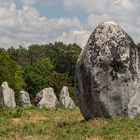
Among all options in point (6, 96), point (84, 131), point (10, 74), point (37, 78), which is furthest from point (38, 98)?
point (37, 78)

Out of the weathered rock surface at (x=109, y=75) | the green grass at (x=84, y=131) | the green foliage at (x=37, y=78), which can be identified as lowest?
the green grass at (x=84, y=131)

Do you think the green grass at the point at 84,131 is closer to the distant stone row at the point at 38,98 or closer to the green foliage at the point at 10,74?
the distant stone row at the point at 38,98

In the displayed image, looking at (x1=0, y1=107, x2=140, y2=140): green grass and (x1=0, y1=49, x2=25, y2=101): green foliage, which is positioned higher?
(x1=0, y1=49, x2=25, y2=101): green foliage

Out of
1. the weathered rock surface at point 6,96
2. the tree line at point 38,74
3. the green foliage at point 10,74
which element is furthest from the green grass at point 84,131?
the green foliage at point 10,74

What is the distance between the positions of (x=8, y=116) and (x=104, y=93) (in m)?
6.29

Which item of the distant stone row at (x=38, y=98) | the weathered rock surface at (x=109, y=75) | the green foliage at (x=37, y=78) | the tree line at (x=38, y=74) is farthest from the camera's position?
the green foliage at (x=37, y=78)

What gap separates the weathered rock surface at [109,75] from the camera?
18.5 m

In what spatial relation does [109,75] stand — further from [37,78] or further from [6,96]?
[37,78]

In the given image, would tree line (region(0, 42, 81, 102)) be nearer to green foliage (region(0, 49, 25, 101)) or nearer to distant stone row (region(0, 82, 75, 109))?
green foliage (region(0, 49, 25, 101))

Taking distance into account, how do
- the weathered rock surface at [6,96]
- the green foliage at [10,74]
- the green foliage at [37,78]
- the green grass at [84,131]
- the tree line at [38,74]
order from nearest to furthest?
the green grass at [84,131]
the weathered rock surface at [6,96]
the green foliage at [10,74]
the tree line at [38,74]
the green foliage at [37,78]

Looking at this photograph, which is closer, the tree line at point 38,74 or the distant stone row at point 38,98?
the distant stone row at point 38,98

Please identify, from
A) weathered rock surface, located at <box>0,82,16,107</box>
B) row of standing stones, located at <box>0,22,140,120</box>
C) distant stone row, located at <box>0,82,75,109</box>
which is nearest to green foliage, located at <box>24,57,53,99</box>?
distant stone row, located at <box>0,82,75,109</box>

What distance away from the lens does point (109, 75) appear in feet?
60.8

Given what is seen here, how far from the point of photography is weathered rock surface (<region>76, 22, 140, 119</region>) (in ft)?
60.7
